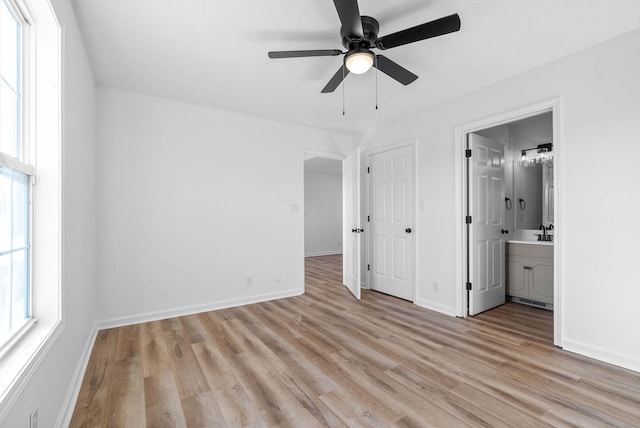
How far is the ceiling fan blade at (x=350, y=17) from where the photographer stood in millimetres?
1529

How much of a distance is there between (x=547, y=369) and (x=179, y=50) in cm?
379

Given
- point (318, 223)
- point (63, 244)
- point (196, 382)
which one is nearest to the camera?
point (63, 244)

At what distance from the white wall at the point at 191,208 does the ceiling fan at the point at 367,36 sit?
2049mm

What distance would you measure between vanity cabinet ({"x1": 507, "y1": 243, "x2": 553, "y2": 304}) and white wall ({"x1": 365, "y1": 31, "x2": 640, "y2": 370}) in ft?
3.90

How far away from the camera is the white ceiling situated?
1942mm

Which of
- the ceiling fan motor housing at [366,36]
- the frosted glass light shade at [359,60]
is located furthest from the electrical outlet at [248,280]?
the ceiling fan motor housing at [366,36]

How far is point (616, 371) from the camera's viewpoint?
2.18 metres

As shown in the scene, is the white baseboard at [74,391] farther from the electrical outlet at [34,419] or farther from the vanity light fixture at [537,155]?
the vanity light fixture at [537,155]

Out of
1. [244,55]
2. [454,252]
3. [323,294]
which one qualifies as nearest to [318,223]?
[323,294]

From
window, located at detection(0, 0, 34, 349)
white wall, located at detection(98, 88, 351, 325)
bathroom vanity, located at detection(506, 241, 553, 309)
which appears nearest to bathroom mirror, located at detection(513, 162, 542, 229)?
bathroom vanity, located at detection(506, 241, 553, 309)

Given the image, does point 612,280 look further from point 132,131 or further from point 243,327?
point 132,131

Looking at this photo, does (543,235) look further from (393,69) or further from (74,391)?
(74,391)

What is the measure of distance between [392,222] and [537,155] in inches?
85.8

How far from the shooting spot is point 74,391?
74.1 inches
